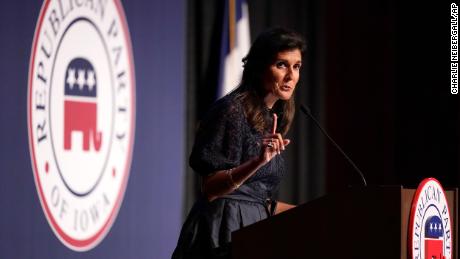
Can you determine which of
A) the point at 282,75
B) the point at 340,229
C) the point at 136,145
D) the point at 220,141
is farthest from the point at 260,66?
the point at 136,145

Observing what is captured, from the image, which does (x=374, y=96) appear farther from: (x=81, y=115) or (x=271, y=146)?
(x=271, y=146)

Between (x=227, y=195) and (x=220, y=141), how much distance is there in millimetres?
178

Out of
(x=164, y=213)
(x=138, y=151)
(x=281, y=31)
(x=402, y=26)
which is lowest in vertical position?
(x=164, y=213)

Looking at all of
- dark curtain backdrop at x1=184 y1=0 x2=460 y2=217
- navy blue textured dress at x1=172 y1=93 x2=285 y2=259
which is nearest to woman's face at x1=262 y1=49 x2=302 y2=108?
navy blue textured dress at x1=172 y1=93 x2=285 y2=259

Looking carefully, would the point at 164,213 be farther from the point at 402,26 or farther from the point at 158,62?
the point at 402,26

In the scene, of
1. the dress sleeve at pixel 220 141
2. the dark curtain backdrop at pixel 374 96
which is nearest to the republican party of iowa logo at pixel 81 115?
the dress sleeve at pixel 220 141

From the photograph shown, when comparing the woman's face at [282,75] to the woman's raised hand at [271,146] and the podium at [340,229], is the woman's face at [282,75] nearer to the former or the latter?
the woman's raised hand at [271,146]

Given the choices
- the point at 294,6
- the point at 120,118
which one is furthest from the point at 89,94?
A: the point at 294,6

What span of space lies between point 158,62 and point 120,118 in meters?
0.47

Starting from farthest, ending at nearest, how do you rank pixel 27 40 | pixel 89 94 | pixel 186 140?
pixel 186 140 < pixel 89 94 < pixel 27 40

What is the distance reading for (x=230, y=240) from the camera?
2.77 m

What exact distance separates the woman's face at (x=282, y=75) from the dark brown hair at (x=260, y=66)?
0.05 feet

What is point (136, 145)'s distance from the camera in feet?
14.0

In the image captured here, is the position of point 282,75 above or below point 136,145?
above
